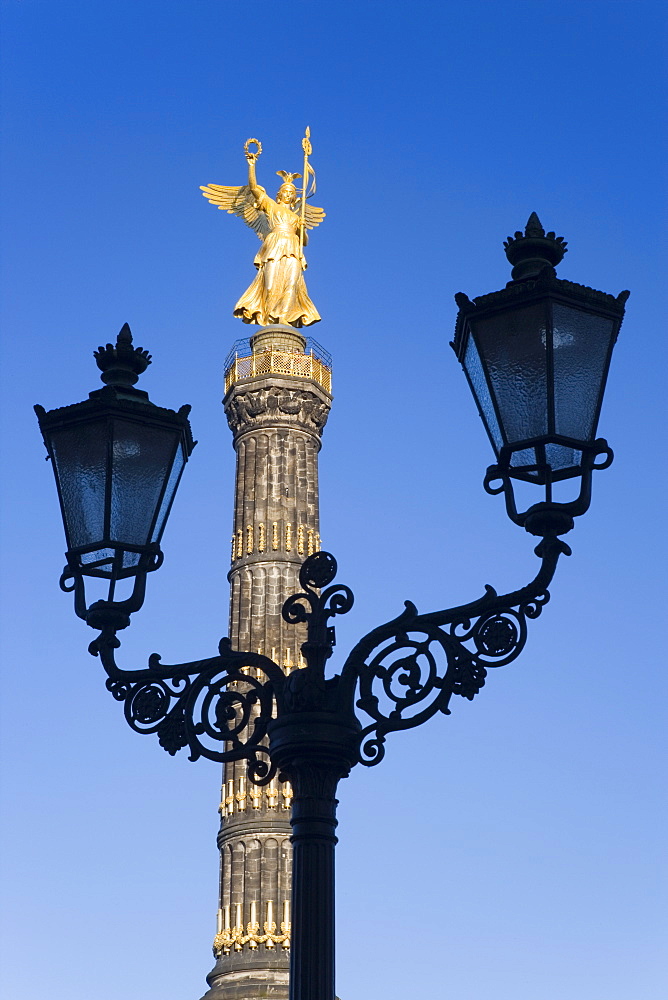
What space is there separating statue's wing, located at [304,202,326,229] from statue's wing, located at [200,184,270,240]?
95 centimetres

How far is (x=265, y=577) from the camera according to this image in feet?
107

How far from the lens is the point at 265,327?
35.4 metres

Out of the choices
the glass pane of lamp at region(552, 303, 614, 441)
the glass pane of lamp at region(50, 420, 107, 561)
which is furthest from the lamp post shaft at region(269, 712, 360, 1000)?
the glass pane of lamp at region(552, 303, 614, 441)

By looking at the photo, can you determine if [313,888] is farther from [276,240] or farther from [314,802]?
[276,240]

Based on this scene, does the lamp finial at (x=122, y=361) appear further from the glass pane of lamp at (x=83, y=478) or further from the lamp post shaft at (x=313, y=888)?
the lamp post shaft at (x=313, y=888)

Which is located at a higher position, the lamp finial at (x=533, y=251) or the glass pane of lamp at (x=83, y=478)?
the lamp finial at (x=533, y=251)

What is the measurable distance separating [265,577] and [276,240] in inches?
294

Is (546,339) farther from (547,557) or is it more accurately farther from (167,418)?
(167,418)

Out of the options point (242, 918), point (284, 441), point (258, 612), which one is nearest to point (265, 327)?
point (284, 441)

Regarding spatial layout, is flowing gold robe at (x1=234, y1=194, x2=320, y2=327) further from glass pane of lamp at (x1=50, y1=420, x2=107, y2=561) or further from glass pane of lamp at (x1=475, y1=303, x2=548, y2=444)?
glass pane of lamp at (x1=475, y1=303, x2=548, y2=444)

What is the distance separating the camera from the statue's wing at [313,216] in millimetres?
36594

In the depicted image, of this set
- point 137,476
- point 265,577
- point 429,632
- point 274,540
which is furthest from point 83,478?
point 274,540

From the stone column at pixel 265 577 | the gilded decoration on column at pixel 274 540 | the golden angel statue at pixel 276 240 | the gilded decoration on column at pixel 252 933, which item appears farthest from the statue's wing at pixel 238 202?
the gilded decoration on column at pixel 252 933

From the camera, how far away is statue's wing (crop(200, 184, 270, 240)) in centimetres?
3625
